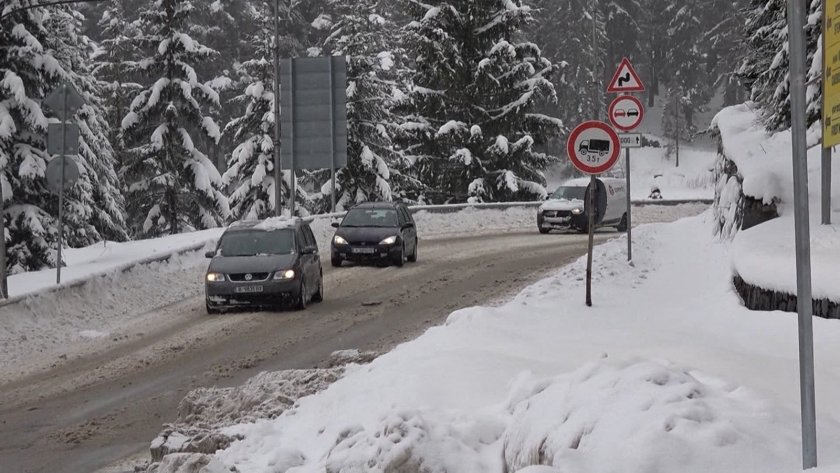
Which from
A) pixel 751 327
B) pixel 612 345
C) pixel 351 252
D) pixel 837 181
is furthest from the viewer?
pixel 351 252

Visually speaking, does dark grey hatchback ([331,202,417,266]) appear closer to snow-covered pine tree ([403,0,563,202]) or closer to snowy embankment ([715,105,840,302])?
snowy embankment ([715,105,840,302])

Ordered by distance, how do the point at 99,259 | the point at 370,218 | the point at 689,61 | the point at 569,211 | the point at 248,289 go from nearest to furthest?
the point at 248,289 → the point at 99,259 → the point at 370,218 → the point at 569,211 → the point at 689,61

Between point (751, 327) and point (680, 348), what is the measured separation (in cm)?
215

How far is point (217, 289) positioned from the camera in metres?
16.7

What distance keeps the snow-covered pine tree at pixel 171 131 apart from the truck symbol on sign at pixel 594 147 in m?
26.9

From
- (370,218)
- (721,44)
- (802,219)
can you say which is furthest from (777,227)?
(721,44)

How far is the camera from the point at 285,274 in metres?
16.8

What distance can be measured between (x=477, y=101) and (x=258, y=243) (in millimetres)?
29028

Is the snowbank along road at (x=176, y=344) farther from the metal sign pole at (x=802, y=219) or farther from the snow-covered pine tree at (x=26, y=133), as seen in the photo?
the snow-covered pine tree at (x=26, y=133)

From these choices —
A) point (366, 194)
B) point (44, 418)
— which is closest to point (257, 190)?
point (366, 194)

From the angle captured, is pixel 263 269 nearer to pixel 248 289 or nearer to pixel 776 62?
pixel 248 289

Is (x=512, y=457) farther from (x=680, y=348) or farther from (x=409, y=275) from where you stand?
(x=409, y=275)

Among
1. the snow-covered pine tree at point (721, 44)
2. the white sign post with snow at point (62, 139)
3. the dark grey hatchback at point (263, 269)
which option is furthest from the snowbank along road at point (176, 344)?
the snow-covered pine tree at point (721, 44)

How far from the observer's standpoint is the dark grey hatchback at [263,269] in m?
16.7
